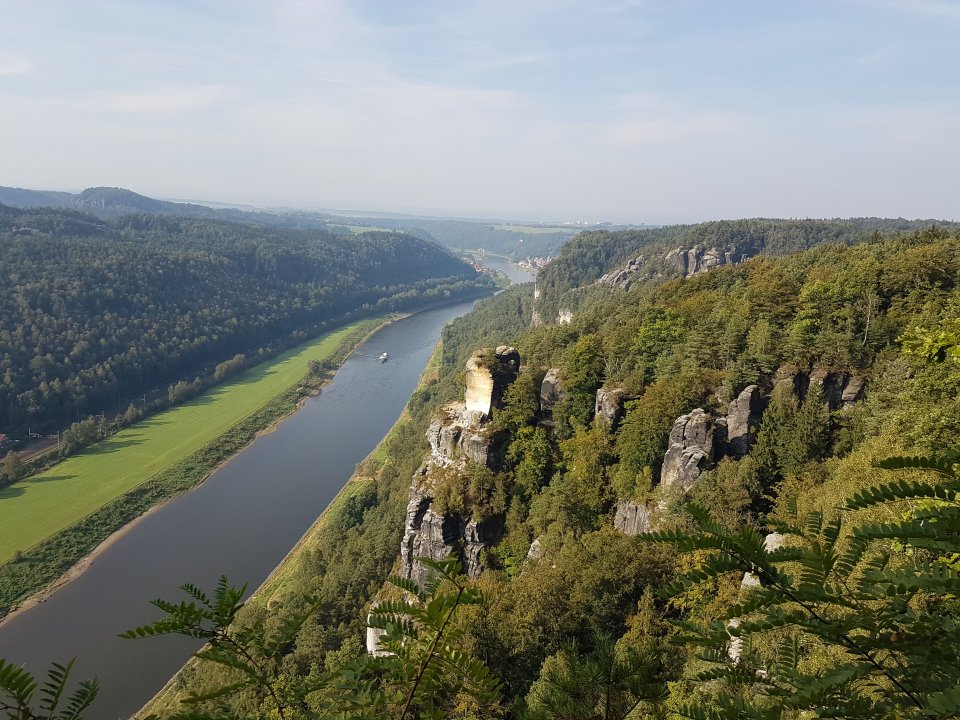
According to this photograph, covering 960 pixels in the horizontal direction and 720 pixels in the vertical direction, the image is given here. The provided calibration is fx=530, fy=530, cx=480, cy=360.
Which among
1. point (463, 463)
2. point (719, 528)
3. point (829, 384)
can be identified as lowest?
point (463, 463)

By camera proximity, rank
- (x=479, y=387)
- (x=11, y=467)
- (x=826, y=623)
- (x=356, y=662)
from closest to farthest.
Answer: (x=826, y=623)
(x=356, y=662)
(x=479, y=387)
(x=11, y=467)

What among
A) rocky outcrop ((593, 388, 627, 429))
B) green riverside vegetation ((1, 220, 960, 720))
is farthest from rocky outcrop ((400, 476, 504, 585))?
rocky outcrop ((593, 388, 627, 429))

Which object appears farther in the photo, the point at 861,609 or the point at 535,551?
the point at 535,551

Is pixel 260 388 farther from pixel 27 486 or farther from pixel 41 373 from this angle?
pixel 27 486

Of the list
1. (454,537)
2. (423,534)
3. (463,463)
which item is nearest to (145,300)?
(463,463)

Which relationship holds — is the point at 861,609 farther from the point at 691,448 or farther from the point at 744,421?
the point at 744,421

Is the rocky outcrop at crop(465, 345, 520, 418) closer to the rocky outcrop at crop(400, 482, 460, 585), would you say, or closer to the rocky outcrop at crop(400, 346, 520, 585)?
the rocky outcrop at crop(400, 346, 520, 585)
